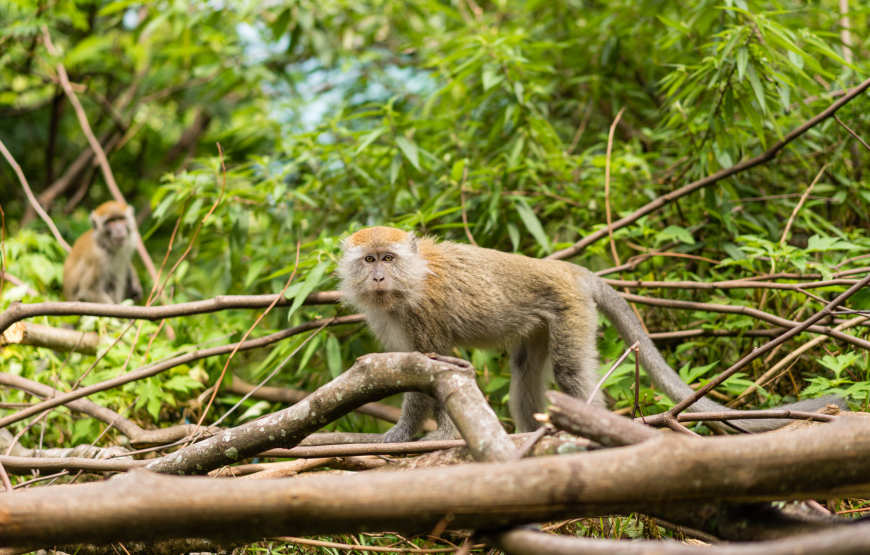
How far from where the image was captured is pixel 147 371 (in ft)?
14.3

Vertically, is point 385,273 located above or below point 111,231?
above

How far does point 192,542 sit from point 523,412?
250 cm

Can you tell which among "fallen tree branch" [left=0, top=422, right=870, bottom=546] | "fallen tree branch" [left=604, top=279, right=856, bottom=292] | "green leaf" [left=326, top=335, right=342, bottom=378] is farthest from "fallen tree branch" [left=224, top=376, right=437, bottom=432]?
"fallen tree branch" [left=0, top=422, right=870, bottom=546]

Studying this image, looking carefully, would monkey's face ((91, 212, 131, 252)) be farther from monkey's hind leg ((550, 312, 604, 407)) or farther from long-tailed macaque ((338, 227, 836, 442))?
monkey's hind leg ((550, 312, 604, 407))

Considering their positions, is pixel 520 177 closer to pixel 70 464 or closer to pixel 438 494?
pixel 70 464

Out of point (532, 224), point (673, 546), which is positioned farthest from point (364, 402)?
point (532, 224)

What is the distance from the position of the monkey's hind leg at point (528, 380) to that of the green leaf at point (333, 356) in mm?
1471

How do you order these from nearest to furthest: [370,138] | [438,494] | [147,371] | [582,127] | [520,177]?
[438,494], [147,371], [370,138], [520,177], [582,127]

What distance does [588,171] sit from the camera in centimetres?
636

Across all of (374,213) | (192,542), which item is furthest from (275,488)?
(374,213)

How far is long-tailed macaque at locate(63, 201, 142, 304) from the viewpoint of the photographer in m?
7.88

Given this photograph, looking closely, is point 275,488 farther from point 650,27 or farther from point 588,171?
point 650,27

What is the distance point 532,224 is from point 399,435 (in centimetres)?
249

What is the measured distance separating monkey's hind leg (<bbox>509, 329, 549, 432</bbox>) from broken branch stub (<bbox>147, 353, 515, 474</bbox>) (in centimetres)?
209
